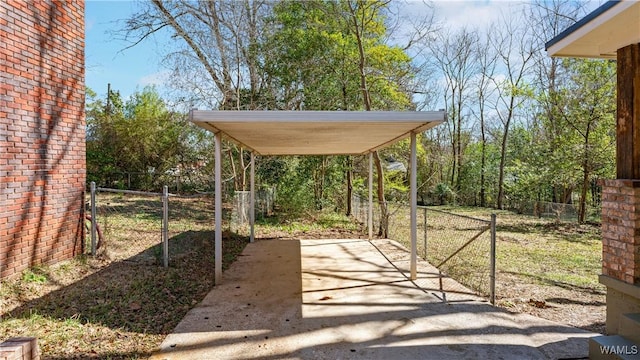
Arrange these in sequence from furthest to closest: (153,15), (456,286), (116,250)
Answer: (153,15) → (116,250) → (456,286)

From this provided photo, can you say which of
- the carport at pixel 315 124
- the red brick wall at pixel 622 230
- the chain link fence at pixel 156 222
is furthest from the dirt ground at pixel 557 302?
the chain link fence at pixel 156 222

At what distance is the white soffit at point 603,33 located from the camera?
2760 mm

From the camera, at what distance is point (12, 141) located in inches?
171

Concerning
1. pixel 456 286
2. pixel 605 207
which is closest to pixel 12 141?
pixel 456 286

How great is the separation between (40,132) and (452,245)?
8.83m

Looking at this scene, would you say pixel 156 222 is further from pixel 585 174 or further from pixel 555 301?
pixel 585 174

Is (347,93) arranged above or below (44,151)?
above

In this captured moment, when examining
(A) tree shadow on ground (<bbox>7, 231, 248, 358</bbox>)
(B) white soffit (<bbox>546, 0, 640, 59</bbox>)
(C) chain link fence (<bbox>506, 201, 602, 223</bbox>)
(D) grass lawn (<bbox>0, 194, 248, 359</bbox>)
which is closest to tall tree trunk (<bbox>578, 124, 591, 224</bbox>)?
(C) chain link fence (<bbox>506, 201, 602, 223</bbox>)

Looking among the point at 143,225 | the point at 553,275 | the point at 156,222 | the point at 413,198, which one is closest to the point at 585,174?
the point at 553,275

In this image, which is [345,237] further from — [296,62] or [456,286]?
[296,62]

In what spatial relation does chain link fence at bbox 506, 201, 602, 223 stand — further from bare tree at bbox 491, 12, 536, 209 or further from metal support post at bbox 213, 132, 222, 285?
metal support post at bbox 213, 132, 222, 285

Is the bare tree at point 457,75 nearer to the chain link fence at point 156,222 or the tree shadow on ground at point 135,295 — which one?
the chain link fence at point 156,222

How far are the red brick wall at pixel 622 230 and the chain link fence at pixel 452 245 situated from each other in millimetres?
1178

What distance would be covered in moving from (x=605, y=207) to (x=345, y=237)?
668cm
